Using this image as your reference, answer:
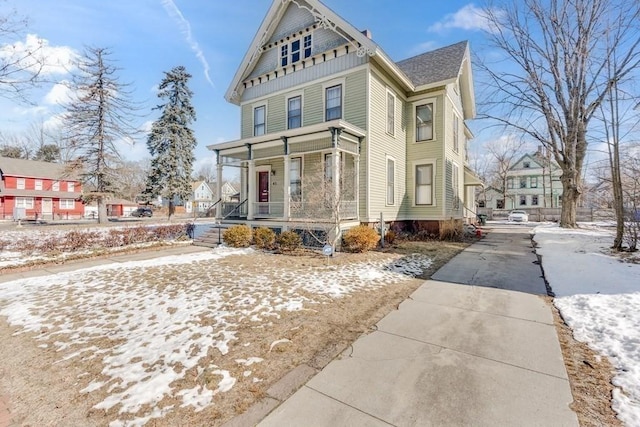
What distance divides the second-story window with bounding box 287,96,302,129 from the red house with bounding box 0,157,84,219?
117 feet

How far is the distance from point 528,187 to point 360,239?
164 feet

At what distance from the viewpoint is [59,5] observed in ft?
25.4

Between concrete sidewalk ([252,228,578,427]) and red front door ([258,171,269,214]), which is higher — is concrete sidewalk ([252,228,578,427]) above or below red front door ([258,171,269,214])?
below

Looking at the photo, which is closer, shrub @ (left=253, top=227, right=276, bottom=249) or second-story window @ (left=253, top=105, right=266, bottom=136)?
shrub @ (left=253, top=227, right=276, bottom=249)

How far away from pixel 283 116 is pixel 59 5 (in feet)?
27.7

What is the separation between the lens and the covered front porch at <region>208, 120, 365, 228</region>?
10.3m

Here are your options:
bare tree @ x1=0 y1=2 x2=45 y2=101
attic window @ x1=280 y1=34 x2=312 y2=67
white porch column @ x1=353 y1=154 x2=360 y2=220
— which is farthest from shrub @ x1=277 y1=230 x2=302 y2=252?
attic window @ x1=280 y1=34 x2=312 y2=67

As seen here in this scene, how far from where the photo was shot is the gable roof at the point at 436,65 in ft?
45.4

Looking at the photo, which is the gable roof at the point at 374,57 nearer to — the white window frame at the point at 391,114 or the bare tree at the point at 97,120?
the white window frame at the point at 391,114

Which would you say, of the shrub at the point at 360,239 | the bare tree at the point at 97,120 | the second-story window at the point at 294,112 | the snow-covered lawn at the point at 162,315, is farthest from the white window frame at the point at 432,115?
the bare tree at the point at 97,120

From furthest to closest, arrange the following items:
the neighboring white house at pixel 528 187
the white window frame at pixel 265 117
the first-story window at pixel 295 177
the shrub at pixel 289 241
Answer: the neighboring white house at pixel 528 187
the white window frame at pixel 265 117
the first-story window at pixel 295 177
the shrub at pixel 289 241

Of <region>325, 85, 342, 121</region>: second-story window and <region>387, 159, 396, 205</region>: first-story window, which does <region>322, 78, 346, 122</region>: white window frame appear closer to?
<region>325, 85, 342, 121</region>: second-story window

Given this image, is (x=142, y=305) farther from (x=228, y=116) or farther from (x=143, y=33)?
(x=228, y=116)

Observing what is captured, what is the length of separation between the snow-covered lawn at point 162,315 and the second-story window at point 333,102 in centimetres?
728
